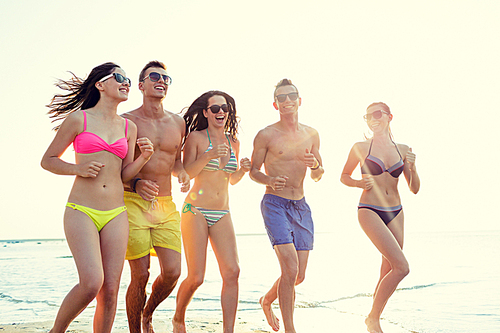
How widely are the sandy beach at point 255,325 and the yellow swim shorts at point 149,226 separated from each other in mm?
2289

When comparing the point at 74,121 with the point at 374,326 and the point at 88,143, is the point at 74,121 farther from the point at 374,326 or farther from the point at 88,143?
the point at 374,326

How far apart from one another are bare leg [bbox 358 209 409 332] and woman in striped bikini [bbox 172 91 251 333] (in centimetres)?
195

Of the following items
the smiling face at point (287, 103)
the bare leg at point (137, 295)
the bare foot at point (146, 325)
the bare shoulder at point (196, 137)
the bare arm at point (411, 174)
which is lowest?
the bare foot at point (146, 325)

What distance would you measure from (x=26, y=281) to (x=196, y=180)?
11884mm

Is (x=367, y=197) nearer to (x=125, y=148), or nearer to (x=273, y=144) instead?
(x=273, y=144)

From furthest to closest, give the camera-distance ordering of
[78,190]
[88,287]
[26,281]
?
[26,281]
[78,190]
[88,287]

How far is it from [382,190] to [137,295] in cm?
364

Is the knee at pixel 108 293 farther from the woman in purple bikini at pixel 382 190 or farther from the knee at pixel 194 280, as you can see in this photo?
the woman in purple bikini at pixel 382 190

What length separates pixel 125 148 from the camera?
4.27 m

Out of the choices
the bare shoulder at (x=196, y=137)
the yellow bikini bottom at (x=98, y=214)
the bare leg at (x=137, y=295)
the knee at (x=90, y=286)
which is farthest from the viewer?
the bare shoulder at (x=196, y=137)

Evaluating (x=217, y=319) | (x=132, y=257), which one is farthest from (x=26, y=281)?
(x=132, y=257)

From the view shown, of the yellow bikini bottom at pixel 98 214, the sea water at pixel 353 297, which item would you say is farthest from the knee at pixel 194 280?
the sea water at pixel 353 297

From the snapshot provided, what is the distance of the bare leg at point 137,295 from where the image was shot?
474 cm

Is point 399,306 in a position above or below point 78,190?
below
